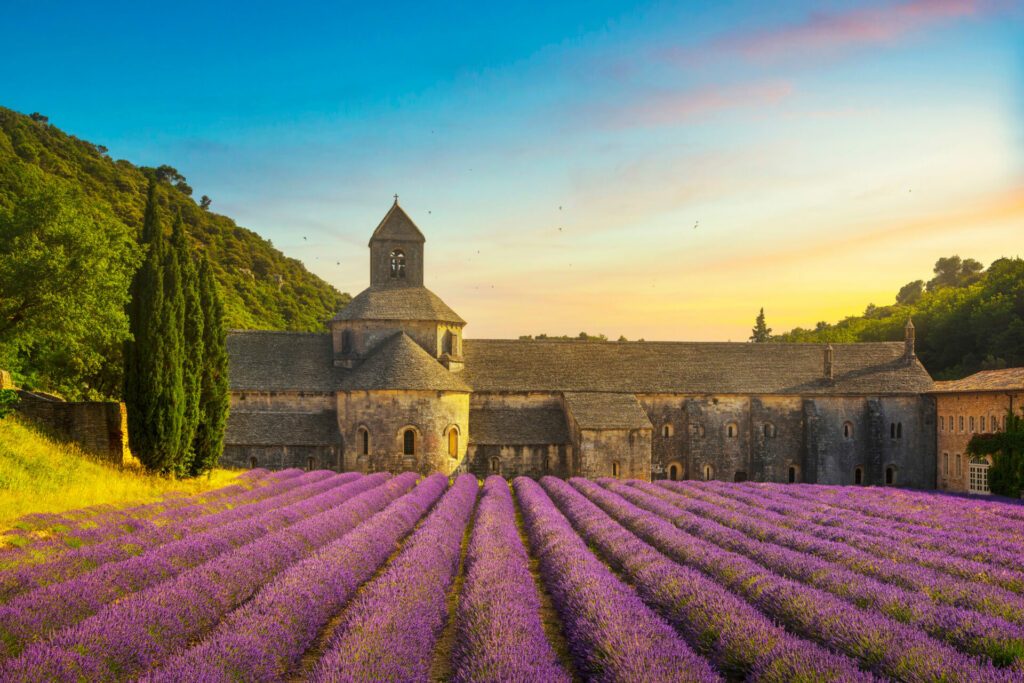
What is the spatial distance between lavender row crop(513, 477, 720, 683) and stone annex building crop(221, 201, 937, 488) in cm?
2157

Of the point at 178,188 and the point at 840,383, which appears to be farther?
the point at 178,188

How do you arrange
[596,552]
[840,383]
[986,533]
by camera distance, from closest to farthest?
1. [596,552]
2. [986,533]
3. [840,383]

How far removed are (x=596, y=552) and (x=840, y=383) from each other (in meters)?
29.9

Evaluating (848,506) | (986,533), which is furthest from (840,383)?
(986,533)

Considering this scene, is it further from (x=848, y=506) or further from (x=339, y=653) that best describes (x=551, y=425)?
(x=339, y=653)

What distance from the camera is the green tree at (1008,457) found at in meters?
31.5

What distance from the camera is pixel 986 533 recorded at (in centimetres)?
1733

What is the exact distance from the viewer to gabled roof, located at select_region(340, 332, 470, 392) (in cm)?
3406

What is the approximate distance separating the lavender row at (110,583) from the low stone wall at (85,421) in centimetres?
862

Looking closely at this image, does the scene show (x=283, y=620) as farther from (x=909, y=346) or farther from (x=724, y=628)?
(x=909, y=346)

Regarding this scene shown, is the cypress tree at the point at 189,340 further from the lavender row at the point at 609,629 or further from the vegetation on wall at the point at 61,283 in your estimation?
the lavender row at the point at 609,629

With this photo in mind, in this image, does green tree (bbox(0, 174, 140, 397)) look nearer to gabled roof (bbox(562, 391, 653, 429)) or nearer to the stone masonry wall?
the stone masonry wall

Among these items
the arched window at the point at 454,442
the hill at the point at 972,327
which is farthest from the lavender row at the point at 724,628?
the hill at the point at 972,327

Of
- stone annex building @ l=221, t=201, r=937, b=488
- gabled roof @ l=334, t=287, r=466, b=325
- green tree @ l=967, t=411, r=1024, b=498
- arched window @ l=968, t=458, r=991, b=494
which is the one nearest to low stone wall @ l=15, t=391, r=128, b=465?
stone annex building @ l=221, t=201, r=937, b=488
